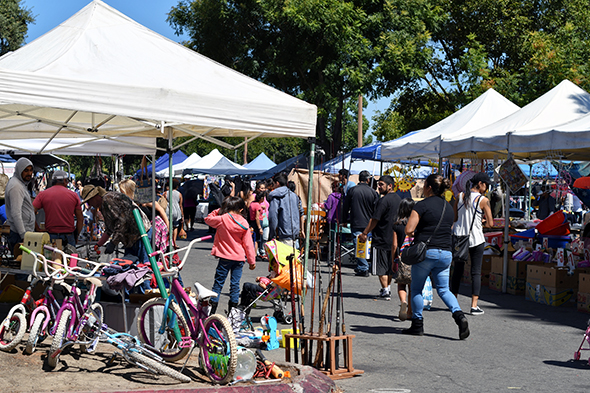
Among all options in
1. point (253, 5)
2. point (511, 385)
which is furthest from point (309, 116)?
point (253, 5)

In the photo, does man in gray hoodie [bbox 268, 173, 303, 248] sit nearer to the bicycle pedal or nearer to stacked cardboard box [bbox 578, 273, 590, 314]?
stacked cardboard box [bbox 578, 273, 590, 314]

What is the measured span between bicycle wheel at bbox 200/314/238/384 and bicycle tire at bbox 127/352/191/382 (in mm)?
208

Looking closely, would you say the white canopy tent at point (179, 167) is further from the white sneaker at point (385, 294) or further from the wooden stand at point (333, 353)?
the wooden stand at point (333, 353)

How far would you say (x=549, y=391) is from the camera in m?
5.73

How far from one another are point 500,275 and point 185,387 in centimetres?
789

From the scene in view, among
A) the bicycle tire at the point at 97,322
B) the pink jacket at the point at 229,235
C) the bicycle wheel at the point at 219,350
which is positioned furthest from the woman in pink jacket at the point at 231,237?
the bicycle wheel at the point at 219,350

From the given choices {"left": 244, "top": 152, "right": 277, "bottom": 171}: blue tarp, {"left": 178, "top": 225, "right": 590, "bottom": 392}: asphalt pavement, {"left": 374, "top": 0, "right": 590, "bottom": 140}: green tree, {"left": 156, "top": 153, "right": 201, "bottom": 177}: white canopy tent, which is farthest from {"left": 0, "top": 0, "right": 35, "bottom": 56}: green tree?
{"left": 178, "top": 225, "right": 590, "bottom": 392}: asphalt pavement

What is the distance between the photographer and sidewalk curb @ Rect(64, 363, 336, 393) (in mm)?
5098

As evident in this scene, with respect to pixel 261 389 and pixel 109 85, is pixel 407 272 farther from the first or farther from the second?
pixel 109 85

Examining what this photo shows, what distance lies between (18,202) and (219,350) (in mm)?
4861

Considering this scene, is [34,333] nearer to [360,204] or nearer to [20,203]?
[20,203]

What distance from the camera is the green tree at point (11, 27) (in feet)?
129

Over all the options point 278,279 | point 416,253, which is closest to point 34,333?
point 278,279

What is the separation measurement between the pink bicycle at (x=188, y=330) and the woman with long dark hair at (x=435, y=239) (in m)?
2.92
